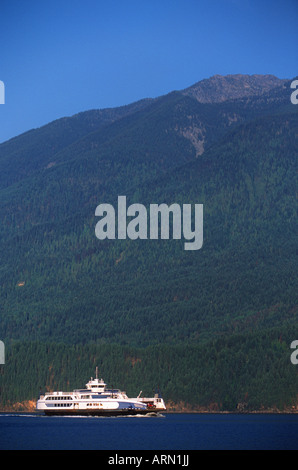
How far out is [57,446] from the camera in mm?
158500
